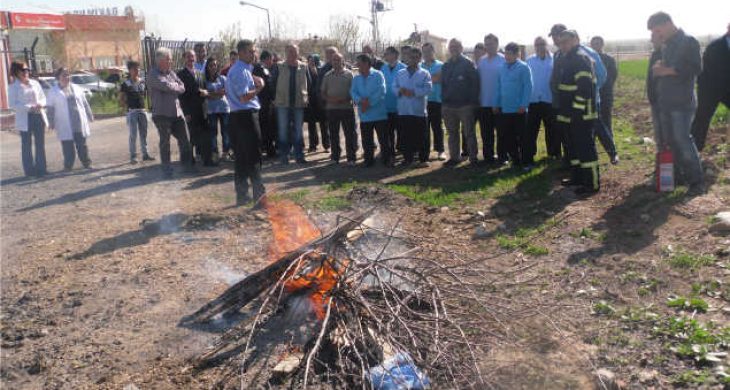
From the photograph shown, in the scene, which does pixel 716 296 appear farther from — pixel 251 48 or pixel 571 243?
pixel 251 48

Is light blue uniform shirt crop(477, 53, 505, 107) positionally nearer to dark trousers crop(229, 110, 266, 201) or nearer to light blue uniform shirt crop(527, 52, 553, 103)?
light blue uniform shirt crop(527, 52, 553, 103)

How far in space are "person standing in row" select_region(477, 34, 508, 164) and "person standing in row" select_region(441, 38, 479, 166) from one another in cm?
14

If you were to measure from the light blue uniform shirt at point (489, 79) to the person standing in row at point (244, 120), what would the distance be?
3.53 metres

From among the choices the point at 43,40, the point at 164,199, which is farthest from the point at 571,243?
the point at 43,40

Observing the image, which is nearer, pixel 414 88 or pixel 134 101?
pixel 414 88

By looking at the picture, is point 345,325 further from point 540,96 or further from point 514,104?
point 540,96

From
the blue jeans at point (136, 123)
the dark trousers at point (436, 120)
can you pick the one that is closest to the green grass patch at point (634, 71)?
the dark trousers at point (436, 120)

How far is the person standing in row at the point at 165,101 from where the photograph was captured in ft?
32.2

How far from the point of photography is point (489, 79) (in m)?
9.88

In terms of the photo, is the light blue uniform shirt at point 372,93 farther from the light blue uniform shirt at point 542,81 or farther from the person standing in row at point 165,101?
the person standing in row at point 165,101

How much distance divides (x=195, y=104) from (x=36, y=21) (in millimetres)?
24917

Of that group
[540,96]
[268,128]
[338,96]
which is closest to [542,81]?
[540,96]

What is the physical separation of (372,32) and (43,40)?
19.0 meters

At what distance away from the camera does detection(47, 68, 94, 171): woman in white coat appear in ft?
37.8
